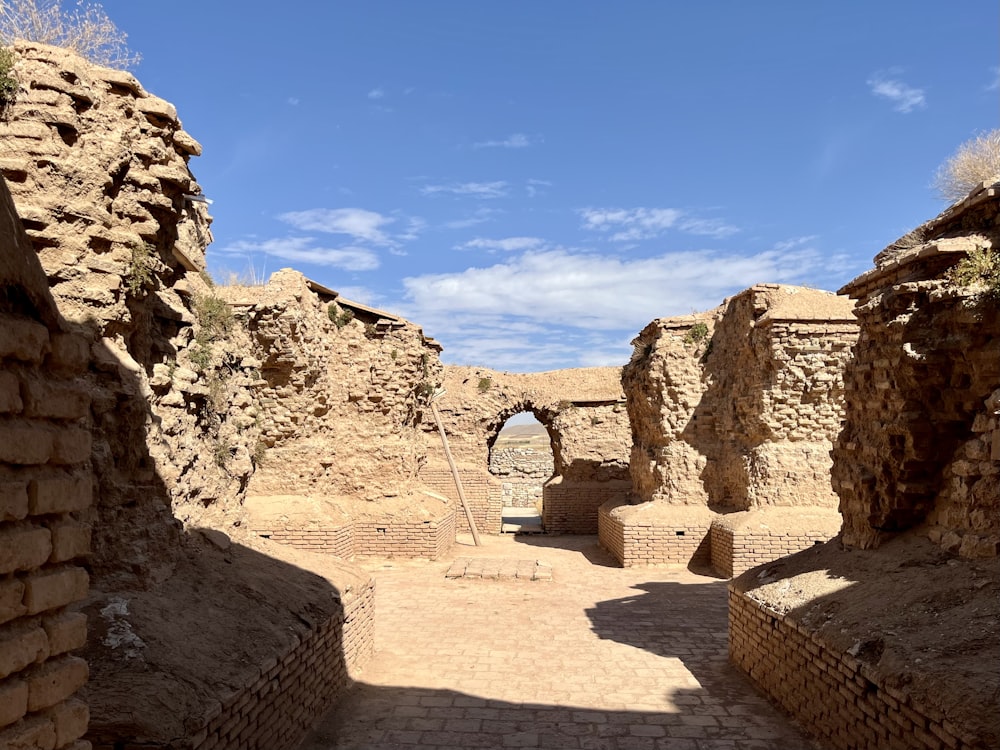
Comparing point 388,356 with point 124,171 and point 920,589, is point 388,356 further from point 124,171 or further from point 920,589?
point 920,589

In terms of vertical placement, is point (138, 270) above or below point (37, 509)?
above

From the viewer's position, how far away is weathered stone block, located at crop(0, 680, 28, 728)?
1.98 meters

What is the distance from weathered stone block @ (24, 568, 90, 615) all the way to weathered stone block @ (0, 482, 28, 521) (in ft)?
0.69

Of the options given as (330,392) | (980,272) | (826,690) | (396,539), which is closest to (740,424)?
(396,539)

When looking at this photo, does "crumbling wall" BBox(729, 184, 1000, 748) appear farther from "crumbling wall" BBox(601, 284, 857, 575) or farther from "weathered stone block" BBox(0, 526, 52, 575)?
"crumbling wall" BBox(601, 284, 857, 575)

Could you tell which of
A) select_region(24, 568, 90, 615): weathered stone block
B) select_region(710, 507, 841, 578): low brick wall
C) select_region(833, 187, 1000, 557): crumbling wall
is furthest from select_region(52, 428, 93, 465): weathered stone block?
select_region(710, 507, 841, 578): low brick wall

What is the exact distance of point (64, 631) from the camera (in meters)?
2.28

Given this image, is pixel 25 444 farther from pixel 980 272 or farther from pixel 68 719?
pixel 980 272

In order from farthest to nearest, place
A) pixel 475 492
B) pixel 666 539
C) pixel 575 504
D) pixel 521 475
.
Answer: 1. pixel 521 475
2. pixel 575 504
3. pixel 475 492
4. pixel 666 539

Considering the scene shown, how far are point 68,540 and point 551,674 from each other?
5246 mm

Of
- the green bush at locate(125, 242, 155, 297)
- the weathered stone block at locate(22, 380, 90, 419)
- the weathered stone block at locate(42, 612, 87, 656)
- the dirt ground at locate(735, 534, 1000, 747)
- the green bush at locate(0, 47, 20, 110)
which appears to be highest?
the green bush at locate(0, 47, 20, 110)

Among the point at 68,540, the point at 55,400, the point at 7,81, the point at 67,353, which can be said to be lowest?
the point at 68,540

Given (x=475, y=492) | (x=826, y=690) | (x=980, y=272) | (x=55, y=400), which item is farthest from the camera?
(x=475, y=492)

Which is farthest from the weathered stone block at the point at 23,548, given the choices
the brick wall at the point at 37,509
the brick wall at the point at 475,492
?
the brick wall at the point at 475,492
